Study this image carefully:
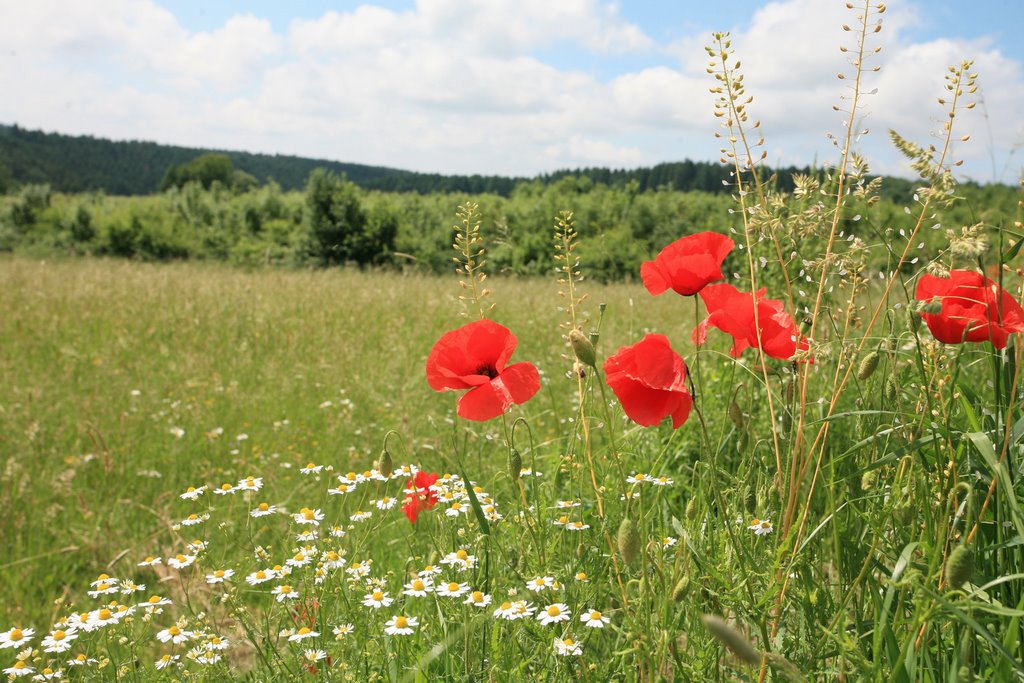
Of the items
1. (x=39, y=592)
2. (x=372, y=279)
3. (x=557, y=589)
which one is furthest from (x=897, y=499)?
(x=372, y=279)

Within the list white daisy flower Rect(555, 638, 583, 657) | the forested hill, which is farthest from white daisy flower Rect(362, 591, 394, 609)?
the forested hill

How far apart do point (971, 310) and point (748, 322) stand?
0.38 metres

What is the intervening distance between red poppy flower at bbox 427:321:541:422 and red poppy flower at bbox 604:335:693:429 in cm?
16

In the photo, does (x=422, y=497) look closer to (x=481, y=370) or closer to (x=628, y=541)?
(x=481, y=370)

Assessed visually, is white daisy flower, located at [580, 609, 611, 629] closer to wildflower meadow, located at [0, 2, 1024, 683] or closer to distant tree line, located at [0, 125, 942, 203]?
wildflower meadow, located at [0, 2, 1024, 683]

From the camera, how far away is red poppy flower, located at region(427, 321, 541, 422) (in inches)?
51.6

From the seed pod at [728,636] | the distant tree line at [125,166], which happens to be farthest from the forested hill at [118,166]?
the seed pod at [728,636]

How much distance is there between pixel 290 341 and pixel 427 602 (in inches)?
188

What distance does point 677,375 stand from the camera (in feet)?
3.96

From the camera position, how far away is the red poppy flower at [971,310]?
1.23 metres

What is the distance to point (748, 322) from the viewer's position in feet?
4.40

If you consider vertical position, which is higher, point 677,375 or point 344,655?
point 677,375

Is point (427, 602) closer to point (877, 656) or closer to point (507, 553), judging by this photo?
point (507, 553)

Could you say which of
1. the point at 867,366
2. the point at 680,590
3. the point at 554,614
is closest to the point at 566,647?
the point at 554,614
